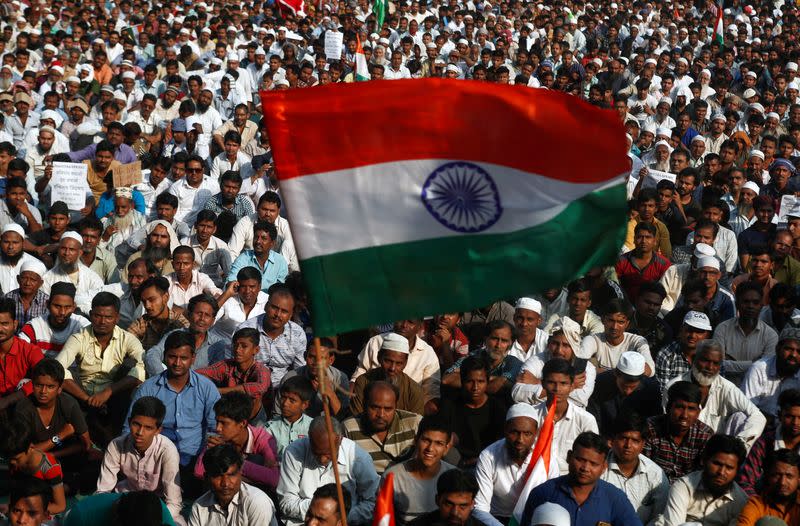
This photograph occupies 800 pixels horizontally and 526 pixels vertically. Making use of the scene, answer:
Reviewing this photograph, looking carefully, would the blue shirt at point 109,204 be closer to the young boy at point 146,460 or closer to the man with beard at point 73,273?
the man with beard at point 73,273

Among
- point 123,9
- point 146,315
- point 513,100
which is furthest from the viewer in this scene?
point 123,9

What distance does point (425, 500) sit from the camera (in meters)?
6.38

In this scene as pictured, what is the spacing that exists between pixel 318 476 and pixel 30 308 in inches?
150

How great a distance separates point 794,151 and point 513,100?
416 inches

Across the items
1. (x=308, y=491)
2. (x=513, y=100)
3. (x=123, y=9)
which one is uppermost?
(x=513, y=100)

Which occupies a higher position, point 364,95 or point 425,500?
point 364,95

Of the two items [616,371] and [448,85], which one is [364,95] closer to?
[448,85]

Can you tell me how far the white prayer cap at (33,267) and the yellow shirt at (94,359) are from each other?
1125 millimetres

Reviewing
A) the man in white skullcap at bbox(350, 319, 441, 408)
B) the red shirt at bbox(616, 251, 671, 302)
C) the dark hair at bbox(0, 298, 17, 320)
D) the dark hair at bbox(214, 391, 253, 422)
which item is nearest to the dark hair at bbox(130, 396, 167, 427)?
the dark hair at bbox(214, 391, 253, 422)

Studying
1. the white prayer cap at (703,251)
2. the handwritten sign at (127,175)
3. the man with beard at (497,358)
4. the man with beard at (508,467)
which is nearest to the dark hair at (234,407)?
the man with beard at (508,467)

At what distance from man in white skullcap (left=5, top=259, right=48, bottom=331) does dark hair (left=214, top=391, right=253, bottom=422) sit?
9.51 feet

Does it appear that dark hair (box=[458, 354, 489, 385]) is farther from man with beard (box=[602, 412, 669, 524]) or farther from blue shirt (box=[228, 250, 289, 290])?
blue shirt (box=[228, 250, 289, 290])

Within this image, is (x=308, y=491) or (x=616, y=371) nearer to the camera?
(x=308, y=491)

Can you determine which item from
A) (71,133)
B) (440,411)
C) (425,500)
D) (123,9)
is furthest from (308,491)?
(123,9)
